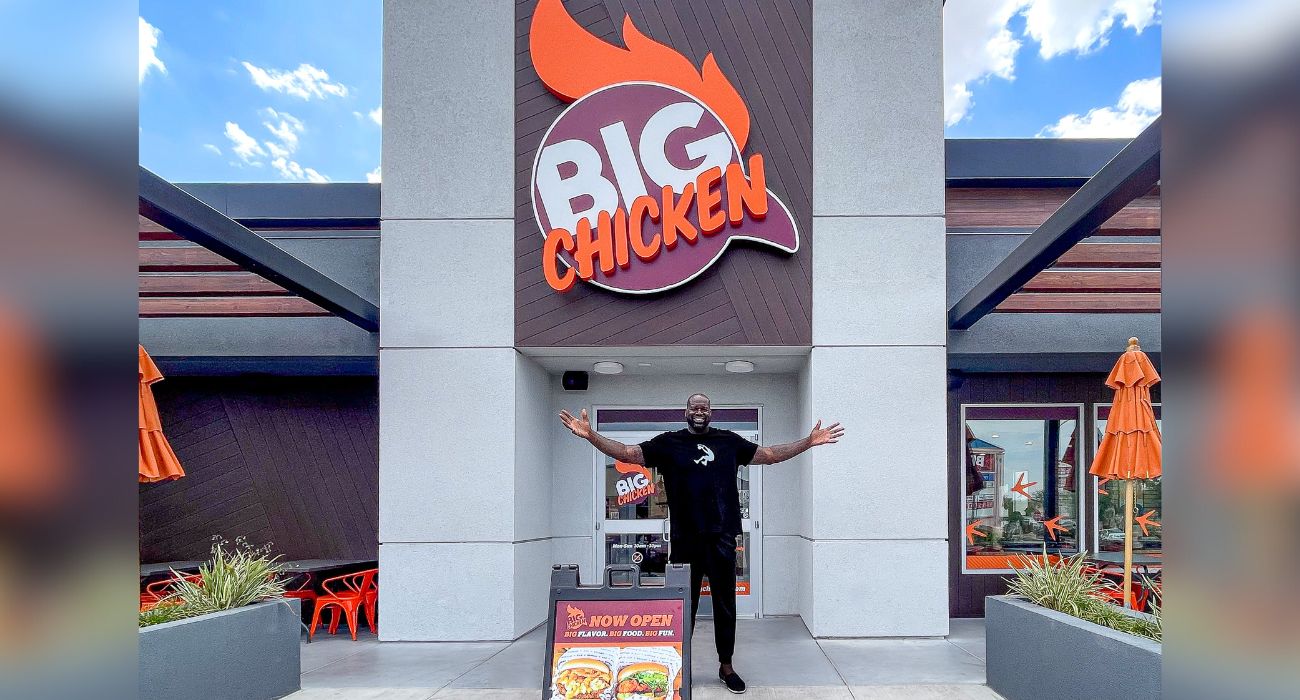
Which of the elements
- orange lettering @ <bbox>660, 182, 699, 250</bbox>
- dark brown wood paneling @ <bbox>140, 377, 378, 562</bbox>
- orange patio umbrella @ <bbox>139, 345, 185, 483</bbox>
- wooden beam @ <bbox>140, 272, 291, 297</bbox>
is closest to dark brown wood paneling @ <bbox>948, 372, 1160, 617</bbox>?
orange lettering @ <bbox>660, 182, 699, 250</bbox>

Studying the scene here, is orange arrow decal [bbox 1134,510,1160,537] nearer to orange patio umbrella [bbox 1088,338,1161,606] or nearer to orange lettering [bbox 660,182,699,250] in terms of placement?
orange patio umbrella [bbox 1088,338,1161,606]

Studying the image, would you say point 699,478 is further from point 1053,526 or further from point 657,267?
point 1053,526

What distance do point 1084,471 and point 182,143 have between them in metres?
13.7

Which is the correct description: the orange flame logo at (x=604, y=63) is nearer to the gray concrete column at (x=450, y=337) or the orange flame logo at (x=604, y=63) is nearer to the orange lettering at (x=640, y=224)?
the gray concrete column at (x=450, y=337)

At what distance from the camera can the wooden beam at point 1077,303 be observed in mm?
7430

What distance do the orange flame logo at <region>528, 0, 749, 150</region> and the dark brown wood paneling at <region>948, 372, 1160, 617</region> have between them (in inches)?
152

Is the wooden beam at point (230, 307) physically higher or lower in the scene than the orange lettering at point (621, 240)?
lower

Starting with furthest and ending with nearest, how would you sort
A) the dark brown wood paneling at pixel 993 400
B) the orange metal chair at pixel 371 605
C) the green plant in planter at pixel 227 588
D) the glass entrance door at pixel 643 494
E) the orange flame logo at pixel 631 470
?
the orange flame logo at pixel 631 470, the glass entrance door at pixel 643 494, the dark brown wood paneling at pixel 993 400, the orange metal chair at pixel 371 605, the green plant in planter at pixel 227 588

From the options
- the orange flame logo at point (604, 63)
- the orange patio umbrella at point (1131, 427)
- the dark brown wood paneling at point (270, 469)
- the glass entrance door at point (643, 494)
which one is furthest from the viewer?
the dark brown wood paneling at point (270, 469)

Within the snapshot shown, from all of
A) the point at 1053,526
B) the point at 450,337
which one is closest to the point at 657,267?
the point at 450,337

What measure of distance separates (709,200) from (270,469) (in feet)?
18.3

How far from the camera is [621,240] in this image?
7016 millimetres

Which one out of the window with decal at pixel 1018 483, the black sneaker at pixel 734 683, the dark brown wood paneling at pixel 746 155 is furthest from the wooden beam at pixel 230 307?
the window with decal at pixel 1018 483
